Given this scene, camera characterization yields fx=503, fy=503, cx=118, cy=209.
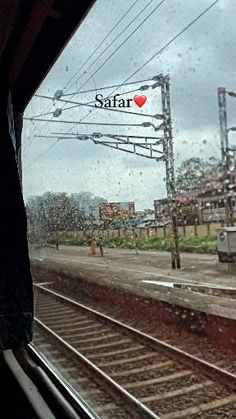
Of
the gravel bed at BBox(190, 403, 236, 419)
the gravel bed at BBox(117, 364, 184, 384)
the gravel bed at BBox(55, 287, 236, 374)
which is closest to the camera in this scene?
the gravel bed at BBox(190, 403, 236, 419)

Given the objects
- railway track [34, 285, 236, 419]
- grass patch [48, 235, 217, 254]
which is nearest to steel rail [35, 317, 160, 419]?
railway track [34, 285, 236, 419]

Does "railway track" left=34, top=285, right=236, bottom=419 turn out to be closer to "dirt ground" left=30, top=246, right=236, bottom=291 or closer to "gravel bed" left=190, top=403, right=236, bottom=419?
"gravel bed" left=190, top=403, right=236, bottom=419

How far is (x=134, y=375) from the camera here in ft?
10.0

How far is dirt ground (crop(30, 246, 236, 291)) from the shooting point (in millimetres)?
6148

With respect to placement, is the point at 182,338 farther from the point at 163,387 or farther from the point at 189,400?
the point at 189,400

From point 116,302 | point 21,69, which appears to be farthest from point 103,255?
point 21,69

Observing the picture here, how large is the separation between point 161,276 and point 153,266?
123 cm

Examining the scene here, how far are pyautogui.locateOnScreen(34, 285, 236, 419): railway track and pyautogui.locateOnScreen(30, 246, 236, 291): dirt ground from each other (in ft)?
2.63

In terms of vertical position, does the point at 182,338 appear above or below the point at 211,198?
below

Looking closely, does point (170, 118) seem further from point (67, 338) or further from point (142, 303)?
point (142, 303)

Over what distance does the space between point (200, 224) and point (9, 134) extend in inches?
34.8

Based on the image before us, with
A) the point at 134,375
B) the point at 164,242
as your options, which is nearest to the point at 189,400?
the point at 134,375

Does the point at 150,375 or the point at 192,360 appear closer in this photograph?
the point at 150,375

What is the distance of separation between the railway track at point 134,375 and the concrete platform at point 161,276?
1.86 ft
